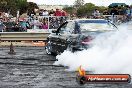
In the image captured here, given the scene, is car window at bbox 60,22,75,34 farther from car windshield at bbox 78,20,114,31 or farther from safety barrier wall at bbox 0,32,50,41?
safety barrier wall at bbox 0,32,50,41

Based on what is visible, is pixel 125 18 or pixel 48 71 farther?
pixel 125 18

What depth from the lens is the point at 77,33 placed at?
51.1 feet

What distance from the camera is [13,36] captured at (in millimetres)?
26625

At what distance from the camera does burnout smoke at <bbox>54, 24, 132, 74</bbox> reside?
37.4ft

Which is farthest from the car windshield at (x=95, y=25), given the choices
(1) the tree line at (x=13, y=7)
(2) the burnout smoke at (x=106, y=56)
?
(1) the tree line at (x=13, y=7)

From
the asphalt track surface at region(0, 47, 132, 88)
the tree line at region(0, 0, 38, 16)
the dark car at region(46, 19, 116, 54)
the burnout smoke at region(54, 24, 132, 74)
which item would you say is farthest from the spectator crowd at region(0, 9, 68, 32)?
the tree line at region(0, 0, 38, 16)

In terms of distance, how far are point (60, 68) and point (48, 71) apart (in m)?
0.95

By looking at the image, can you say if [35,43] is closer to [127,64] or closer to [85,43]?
[85,43]

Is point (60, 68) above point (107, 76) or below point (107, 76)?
below

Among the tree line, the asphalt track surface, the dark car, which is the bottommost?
the tree line

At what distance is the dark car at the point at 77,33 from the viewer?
15.0 meters

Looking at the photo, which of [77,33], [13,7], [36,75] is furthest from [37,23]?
[13,7]

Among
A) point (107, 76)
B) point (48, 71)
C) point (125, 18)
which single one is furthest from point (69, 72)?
point (125, 18)

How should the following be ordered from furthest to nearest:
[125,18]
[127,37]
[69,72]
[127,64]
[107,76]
Result: [125,18] < [69,72] < [127,37] < [127,64] < [107,76]
